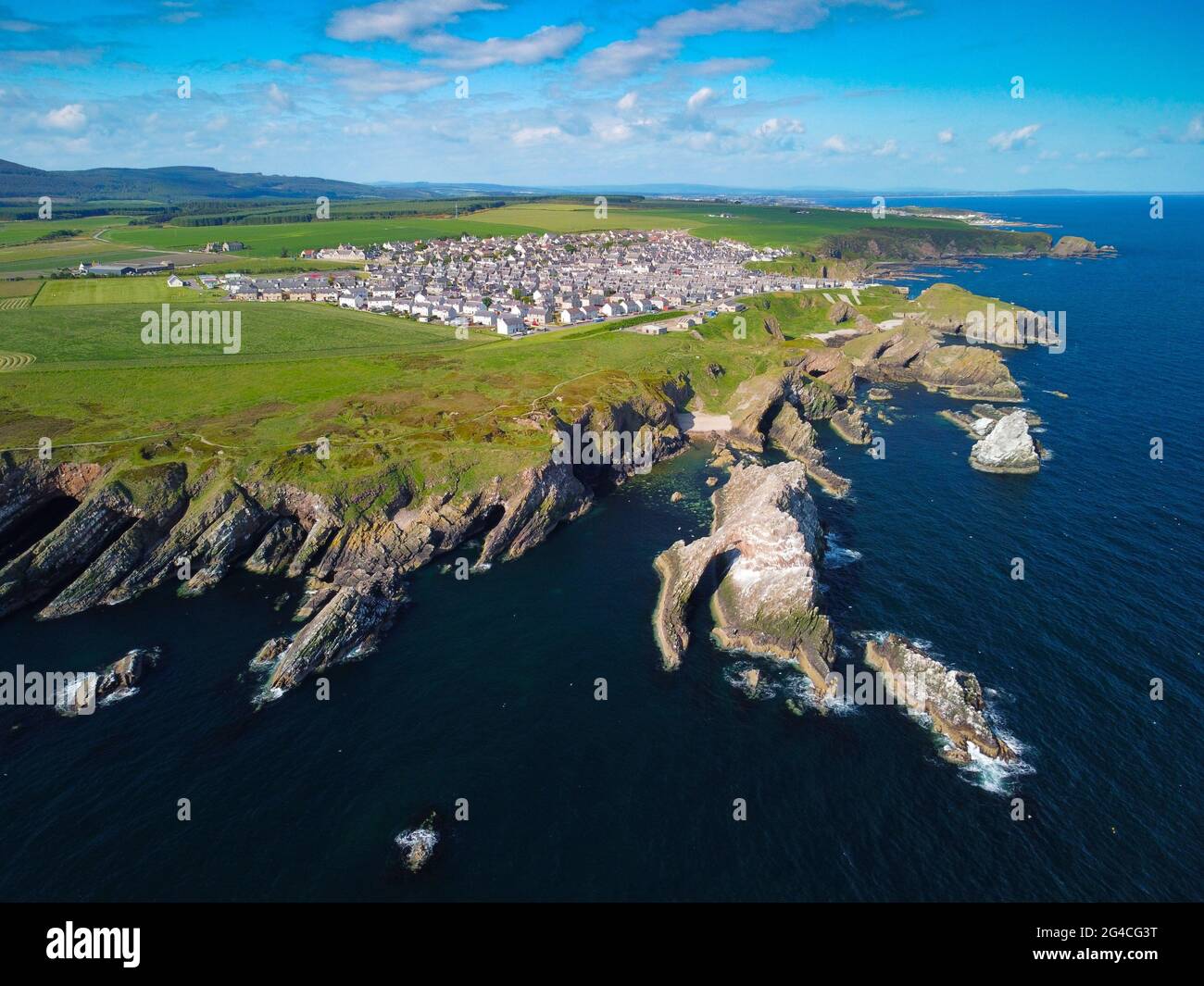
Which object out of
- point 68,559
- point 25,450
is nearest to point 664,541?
point 68,559

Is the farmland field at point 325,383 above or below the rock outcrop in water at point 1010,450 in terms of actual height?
above

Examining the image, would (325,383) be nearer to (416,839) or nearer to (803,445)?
(803,445)

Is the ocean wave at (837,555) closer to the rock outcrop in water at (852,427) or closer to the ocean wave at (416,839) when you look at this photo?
the rock outcrop in water at (852,427)

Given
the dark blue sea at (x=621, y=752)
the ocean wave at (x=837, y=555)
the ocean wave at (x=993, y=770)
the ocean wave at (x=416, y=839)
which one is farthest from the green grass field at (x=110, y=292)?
the ocean wave at (x=993, y=770)

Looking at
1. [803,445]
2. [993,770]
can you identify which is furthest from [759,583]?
[803,445]

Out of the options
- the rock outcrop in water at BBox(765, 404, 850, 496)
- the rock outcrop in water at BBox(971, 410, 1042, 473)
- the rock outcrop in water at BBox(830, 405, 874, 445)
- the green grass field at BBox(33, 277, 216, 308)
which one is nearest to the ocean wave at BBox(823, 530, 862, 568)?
the rock outcrop in water at BBox(765, 404, 850, 496)
